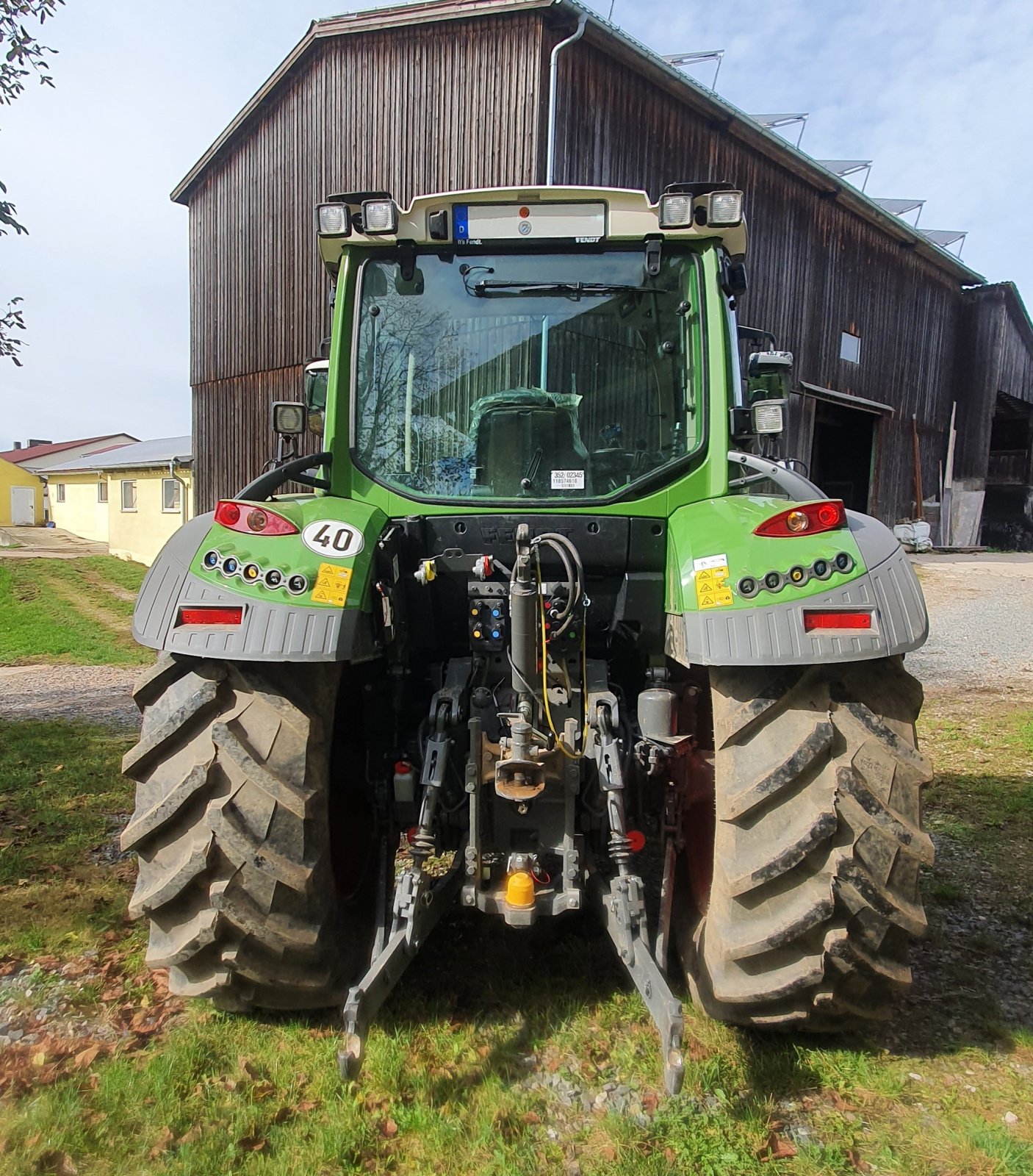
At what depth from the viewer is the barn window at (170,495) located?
21.7 meters

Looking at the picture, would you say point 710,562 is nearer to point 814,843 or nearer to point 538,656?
point 538,656

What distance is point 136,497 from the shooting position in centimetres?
2373

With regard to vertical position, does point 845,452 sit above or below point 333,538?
above

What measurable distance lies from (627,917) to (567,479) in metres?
1.47

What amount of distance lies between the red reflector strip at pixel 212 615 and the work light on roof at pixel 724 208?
7.06 feet

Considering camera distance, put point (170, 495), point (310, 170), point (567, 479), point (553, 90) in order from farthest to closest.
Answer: point (170, 495) → point (310, 170) → point (553, 90) → point (567, 479)

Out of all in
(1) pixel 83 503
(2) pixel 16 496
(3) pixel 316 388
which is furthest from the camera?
(2) pixel 16 496

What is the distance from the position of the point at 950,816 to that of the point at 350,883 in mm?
3381

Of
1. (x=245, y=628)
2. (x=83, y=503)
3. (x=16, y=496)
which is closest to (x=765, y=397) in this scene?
(x=245, y=628)

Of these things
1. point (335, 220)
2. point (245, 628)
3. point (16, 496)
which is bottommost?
point (16, 496)

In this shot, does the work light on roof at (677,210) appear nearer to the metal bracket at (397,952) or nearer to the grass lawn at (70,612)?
the metal bracket at (397,952)

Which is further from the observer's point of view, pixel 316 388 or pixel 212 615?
pixel 316 388

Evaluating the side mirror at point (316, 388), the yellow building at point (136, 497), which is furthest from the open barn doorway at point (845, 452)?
the side mirror at point (316, 388)

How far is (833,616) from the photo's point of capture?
232 centimetres
